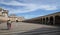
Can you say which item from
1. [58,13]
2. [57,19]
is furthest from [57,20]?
[58,13]

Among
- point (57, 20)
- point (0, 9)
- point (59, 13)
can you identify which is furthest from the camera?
point (0, 9)

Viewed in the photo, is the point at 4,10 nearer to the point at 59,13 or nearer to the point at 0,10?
the point at 0,10

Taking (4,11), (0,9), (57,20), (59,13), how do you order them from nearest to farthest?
(59,13), (57,20), (0,9), (4,11)

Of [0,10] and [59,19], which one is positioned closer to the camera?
[59,19]

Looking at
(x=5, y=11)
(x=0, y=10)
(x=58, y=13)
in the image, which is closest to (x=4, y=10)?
(x=5, y=11)

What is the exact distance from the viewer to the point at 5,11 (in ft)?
214

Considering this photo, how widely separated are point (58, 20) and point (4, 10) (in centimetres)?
3539

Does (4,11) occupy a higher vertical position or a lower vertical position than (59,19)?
higher

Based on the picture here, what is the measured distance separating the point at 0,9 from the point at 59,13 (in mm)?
39178

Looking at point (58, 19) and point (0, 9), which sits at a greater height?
point (0, 9)

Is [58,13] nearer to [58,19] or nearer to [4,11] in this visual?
[58,19]

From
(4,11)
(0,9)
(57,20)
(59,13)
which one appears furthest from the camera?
(4,11)

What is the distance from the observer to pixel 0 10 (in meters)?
60.7

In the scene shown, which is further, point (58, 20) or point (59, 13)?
point (58, 20)
